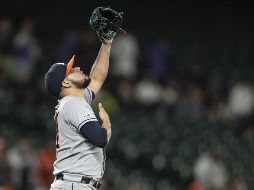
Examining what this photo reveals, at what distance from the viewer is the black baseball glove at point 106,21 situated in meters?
6.13

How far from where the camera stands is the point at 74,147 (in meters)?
5.46

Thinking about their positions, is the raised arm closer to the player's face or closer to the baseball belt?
the player's face

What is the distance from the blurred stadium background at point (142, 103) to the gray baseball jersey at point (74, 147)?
326 cm

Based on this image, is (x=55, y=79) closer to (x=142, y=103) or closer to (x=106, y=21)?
(x=106, y=21)

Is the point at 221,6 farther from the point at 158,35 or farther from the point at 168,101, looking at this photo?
the point at 168,101

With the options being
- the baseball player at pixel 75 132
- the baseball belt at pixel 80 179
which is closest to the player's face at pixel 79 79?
the baseball player at pixel 75 132

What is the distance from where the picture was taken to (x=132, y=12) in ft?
61.1

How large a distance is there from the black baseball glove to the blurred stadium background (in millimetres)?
3021

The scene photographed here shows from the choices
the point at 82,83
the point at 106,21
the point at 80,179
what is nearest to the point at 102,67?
the point at 106,21

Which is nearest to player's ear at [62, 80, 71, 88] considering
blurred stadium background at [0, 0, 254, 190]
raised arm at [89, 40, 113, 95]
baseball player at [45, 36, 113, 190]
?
baseball player at [45, 36, 113, 190]

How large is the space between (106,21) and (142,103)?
7.83 m

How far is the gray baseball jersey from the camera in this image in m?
5.43

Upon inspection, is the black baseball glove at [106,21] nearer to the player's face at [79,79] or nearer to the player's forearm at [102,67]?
the player's forearm at [102,67]

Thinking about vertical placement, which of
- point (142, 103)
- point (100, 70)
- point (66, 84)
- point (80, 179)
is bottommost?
point (80, 179)
